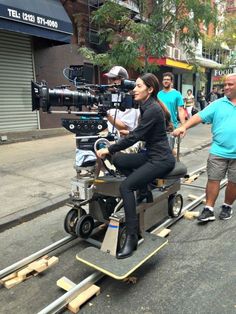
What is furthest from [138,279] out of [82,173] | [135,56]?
[135,56]

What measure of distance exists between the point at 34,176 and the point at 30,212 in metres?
1.86

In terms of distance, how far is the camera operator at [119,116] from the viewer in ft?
13.0

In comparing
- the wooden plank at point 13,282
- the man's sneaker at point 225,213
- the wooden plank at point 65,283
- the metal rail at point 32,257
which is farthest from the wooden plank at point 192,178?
the wooden plank at point 13,282

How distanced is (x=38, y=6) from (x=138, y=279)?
8273 mm

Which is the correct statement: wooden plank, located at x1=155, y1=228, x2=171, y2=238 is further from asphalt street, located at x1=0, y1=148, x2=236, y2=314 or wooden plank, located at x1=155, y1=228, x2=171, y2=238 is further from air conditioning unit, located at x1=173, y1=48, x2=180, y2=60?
air conditioning unit, located at x1=173, y1=48, x2=180, y2=60

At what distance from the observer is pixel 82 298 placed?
290 cm

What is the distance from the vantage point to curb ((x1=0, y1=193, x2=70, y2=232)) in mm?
4582

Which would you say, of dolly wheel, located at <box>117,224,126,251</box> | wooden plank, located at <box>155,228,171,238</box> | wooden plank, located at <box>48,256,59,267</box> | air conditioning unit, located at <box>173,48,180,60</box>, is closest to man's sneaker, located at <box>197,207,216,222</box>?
wooden plank, located at <box>155,228,171,238</box>

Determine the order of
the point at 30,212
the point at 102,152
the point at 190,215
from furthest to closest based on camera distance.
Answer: the point at 30,212
the point at 190,215
the point at 102,152

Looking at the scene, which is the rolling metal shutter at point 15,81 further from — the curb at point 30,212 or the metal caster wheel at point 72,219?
the metal caster wheel at point 72,219

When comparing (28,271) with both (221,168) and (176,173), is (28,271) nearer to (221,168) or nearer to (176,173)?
(176,173)

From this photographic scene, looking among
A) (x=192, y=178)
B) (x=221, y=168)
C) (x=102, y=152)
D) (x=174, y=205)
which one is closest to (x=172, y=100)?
(x=192, y=178)

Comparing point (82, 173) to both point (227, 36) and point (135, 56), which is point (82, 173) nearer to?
point (135, 56)

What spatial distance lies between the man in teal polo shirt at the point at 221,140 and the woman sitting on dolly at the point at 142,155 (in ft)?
3.05
